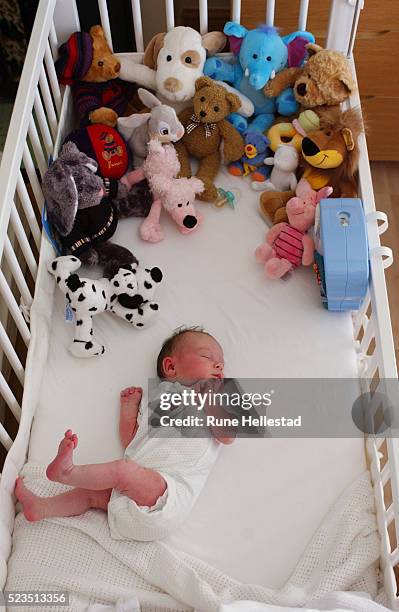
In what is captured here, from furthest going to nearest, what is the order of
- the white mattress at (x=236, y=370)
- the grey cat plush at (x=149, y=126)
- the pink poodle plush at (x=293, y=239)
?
1. the grey cat plush at (x=149, y=126)
2. the pink poodle plush at (x=293, y=239)
3. the white mattress at (x=236, y=370)

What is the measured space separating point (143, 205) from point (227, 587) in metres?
0.95

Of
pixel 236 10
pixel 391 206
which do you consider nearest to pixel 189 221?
pixel 236 10

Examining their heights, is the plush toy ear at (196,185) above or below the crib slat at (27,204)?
above

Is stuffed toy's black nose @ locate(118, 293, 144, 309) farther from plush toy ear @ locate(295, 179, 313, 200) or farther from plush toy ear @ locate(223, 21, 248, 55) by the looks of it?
plush toy ear @ locate(223, 21, 248, 55)

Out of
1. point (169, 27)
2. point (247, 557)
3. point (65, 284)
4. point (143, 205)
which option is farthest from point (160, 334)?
point (169, 27)

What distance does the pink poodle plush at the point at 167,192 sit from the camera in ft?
5.94

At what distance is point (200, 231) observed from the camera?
1841 millimetres

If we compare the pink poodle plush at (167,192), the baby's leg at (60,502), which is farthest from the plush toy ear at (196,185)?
the baby's leg at (60,502)

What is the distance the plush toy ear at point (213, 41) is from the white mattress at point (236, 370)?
33 cm

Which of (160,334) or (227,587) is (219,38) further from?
(227,587)

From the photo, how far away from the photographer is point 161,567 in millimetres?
1312

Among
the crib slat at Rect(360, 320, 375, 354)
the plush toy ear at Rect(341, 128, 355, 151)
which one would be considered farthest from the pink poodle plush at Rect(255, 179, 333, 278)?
the crib slat at Rect(360, 320, 375, 354)

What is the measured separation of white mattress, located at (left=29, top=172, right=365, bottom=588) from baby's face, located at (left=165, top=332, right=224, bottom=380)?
59 mm

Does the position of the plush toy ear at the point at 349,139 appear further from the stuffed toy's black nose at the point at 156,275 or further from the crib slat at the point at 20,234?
the crib slat at the point at 20,234
